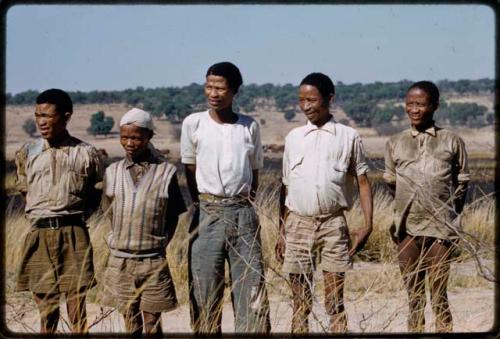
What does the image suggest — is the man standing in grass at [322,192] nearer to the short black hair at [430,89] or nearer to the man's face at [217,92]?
the man's face at [217,92]

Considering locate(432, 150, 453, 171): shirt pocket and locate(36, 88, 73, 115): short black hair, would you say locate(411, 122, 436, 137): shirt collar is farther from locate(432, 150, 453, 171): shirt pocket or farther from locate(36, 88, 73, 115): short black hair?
locate(36, 88, 73, 115): short black hair

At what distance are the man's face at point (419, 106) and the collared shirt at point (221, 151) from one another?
1006 millimetres

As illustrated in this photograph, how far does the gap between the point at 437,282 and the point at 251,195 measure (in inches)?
52.6

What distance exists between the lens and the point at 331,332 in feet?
16.6

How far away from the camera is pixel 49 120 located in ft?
17.2

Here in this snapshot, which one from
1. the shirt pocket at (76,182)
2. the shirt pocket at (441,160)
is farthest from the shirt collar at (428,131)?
the shirt pocket at (76,182)

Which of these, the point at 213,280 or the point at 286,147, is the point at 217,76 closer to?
the point at 286,147

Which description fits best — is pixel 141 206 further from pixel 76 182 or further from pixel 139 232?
pixel 76 182

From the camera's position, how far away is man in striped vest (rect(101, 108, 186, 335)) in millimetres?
5061

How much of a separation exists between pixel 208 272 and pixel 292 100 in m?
56.8

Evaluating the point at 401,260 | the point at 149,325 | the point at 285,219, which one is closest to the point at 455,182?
the point at 401,260

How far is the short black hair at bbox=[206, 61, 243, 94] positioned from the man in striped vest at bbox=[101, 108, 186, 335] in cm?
48

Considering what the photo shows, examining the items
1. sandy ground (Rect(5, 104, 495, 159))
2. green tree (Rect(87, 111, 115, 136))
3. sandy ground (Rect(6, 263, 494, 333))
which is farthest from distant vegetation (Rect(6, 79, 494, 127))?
sandy ground (Rect(6, 263, 494, 333))

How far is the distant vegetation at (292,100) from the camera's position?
50.6 metres
